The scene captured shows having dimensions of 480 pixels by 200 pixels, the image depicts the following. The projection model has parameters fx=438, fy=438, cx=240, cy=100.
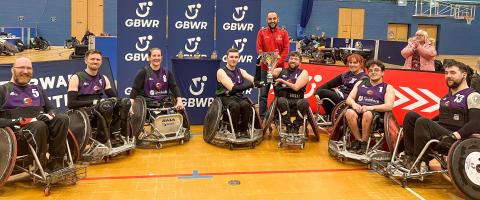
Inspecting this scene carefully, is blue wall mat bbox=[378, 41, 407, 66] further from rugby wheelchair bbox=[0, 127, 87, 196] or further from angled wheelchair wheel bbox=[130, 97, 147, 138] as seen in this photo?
rugby wheelchair bbox=[0, 127, 87, 196]

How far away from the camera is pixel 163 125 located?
5.41 meters

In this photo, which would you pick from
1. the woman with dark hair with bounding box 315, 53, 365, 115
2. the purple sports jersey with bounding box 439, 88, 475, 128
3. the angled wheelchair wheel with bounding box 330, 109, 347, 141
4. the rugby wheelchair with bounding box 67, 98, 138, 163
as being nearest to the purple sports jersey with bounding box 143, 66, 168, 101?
the rugby wheelchair with bounding box 67, 98, 138, 163

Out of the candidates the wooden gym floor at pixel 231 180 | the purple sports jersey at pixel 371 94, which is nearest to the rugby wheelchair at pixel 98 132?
the wooden gym floor at pixel 231 180

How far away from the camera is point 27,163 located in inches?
150

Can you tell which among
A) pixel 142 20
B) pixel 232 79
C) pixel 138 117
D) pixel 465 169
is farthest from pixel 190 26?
pixel 465 169

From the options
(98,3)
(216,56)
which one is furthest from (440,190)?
(98,3)

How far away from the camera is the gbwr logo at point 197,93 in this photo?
21.6 ft

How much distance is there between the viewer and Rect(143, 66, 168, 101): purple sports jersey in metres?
5.46

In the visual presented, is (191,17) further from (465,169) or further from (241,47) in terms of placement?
(465,169)

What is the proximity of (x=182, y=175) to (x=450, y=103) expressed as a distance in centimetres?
256

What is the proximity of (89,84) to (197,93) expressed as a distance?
84.9 inches

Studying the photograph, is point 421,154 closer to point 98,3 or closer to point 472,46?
point 98,3

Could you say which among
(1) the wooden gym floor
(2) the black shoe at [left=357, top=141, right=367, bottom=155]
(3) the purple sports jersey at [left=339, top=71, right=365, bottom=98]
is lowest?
(1) the wooden gym floor

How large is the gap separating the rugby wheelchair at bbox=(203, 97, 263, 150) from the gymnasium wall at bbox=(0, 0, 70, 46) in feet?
54.8
